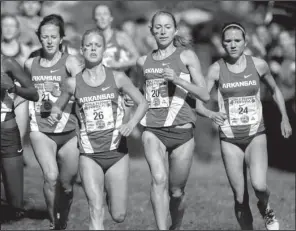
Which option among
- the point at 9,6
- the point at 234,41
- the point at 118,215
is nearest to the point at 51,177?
the point at 118,215

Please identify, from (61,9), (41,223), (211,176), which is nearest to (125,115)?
(41,223)

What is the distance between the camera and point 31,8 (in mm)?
11820

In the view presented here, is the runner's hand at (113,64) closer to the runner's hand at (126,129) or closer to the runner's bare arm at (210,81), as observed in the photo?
the runner's bare arm at (210,81)

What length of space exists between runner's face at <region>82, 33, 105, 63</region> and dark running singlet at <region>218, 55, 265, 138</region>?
141 cm

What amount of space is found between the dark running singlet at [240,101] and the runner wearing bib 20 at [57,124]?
1.55 m

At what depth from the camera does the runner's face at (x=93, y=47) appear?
7.67 meters

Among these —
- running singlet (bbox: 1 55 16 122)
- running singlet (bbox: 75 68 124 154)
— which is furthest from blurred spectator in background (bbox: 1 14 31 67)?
running singlet (bbox: 75 68 124 154)

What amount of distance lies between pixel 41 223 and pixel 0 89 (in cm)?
262

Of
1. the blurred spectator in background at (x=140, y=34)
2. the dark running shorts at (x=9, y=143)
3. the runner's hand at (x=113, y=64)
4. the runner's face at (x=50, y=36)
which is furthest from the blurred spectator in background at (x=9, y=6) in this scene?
the dark running shorts at (x=9, y=143)

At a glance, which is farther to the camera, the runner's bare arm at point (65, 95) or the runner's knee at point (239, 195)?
the runner's knee at point (239, 195)

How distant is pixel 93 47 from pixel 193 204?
439 cm

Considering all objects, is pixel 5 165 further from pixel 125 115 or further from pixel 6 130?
pixel 125 115

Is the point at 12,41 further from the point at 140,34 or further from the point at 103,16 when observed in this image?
the point at 140,34

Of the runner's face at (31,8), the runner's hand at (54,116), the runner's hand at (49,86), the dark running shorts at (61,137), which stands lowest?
the dark running shorts at (61,137)
